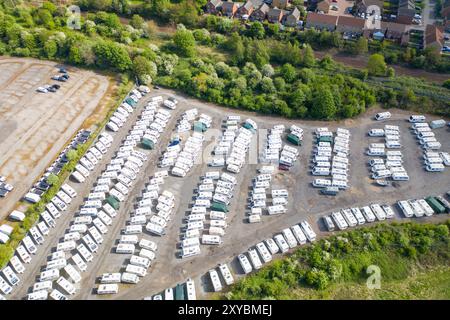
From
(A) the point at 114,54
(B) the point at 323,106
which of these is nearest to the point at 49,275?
(A) the point at 114,54

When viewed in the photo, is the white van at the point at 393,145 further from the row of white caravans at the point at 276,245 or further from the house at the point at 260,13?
the house at the point at 260,13

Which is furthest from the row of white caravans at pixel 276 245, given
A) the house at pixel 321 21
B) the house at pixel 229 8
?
the house at pixel 229 8

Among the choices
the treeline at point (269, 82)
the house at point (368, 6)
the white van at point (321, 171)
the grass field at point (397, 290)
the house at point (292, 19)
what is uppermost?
the house at point (368, 6)

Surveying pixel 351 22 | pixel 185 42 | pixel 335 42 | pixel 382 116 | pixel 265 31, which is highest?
pixel 351 22

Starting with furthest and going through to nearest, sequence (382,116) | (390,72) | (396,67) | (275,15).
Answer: (275,15) → (396,67) → (390,72) → (382,116)

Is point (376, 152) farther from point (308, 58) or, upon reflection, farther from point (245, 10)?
point (245, 10)
